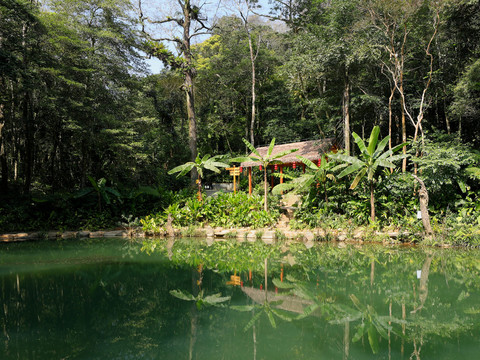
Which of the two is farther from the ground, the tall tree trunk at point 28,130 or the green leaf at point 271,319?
the tall tree trunk at point 28,130

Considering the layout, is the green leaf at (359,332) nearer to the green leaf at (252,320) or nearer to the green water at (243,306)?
the green water at (243,306)

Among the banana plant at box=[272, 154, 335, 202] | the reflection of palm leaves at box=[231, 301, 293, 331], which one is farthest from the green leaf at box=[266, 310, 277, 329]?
the banana plant at box=[272, 154, 335, 202]

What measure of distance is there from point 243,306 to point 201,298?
2.21ft

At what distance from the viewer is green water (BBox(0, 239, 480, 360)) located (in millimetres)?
3129

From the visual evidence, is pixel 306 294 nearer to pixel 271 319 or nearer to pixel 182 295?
pixel 271 319

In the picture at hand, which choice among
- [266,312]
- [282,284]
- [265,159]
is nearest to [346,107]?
[265,159]

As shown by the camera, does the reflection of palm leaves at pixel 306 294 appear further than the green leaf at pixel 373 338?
Yes

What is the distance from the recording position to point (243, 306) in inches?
172

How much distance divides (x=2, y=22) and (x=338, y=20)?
36.9ft

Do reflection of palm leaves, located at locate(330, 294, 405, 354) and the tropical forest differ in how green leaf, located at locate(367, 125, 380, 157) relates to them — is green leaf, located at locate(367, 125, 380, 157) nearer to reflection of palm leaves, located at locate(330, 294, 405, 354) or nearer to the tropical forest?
the tropical forest

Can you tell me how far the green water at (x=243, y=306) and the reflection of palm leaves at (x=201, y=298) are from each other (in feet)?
0.10

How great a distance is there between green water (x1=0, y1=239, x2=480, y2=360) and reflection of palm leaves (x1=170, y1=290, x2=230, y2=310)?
29mm

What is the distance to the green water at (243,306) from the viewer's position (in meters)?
3.13

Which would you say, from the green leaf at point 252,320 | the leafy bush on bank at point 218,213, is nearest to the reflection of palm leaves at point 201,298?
the green leaf at point 252,320
